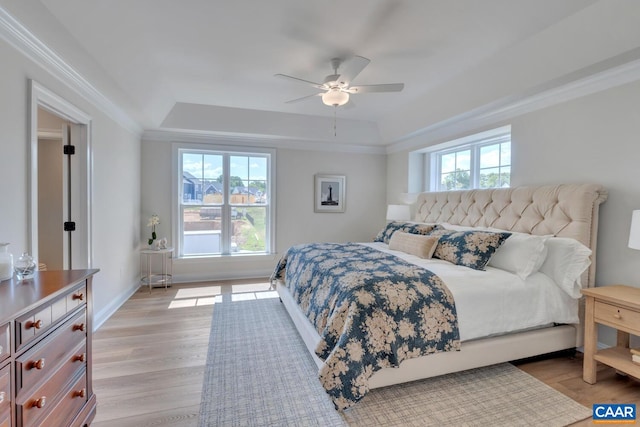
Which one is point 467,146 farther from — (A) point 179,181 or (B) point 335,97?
(A) point 179,181

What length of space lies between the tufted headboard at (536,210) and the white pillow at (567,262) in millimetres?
131

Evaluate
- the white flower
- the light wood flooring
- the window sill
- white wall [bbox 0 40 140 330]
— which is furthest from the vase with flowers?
the light wood flooring

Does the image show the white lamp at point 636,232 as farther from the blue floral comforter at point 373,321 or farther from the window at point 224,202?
the window at point 224,202

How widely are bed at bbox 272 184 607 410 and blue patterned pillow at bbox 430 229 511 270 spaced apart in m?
0.02

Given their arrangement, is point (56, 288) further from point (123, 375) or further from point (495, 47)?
point (495, 47)

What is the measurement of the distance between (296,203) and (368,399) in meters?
3.74

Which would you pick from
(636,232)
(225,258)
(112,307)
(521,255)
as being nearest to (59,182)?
(112,307)

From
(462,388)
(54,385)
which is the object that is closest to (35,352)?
(54,385)

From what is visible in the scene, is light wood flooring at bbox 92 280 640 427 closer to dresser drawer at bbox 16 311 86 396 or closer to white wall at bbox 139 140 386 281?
dresser drawer at bbox 16 311 86 396

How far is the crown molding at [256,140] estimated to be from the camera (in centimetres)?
477

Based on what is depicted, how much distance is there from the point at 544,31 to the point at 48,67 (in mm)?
3813

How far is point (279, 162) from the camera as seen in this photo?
17.5ft

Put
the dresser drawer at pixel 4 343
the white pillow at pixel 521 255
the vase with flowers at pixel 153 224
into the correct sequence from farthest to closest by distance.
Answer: the vase with flowers at pixel 153 224, the white pillow at pixel 521 255, the dresser drawer at pixel 4 343

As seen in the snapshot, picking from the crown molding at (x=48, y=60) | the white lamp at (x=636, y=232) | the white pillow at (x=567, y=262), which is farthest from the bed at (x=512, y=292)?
the crown molding at (x=48, y=60)
